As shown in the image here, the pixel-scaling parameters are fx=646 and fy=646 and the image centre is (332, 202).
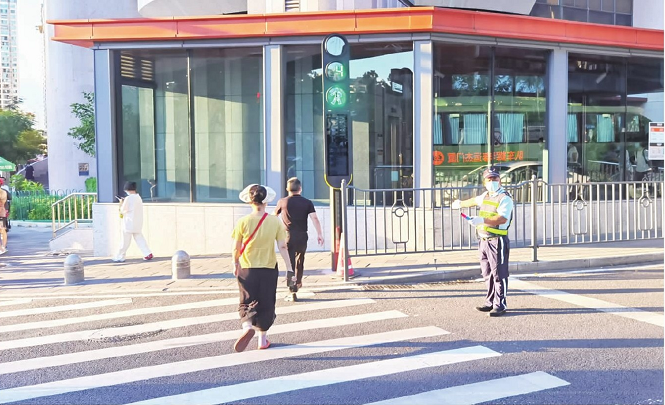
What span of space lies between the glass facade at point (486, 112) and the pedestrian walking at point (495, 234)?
589 cm

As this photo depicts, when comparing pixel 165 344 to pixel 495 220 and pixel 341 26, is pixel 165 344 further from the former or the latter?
pixel 341 26

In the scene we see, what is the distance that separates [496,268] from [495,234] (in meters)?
0.41

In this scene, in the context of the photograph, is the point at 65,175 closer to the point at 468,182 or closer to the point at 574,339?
the point at 468,182

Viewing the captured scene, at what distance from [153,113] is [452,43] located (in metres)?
6.88

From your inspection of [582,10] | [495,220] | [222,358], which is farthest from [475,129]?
[222,358]

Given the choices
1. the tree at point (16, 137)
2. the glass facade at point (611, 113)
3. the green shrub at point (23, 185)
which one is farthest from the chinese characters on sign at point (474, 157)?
the tree at point (16, 137)

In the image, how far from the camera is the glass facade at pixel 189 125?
14406mm

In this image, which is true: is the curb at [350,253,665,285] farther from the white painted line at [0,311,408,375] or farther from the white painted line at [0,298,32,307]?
the white painted line at [0,298,32,307]

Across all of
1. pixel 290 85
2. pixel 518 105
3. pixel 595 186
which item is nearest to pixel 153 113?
pixel 290 85

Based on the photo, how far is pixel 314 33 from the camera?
13.3m

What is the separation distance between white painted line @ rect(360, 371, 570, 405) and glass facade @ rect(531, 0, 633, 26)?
16.1 m

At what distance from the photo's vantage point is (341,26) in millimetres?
13102

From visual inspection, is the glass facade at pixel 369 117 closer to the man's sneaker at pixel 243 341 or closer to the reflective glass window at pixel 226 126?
the reflective glass window at pixel 226 126

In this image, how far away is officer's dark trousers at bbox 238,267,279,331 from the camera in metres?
6.43
